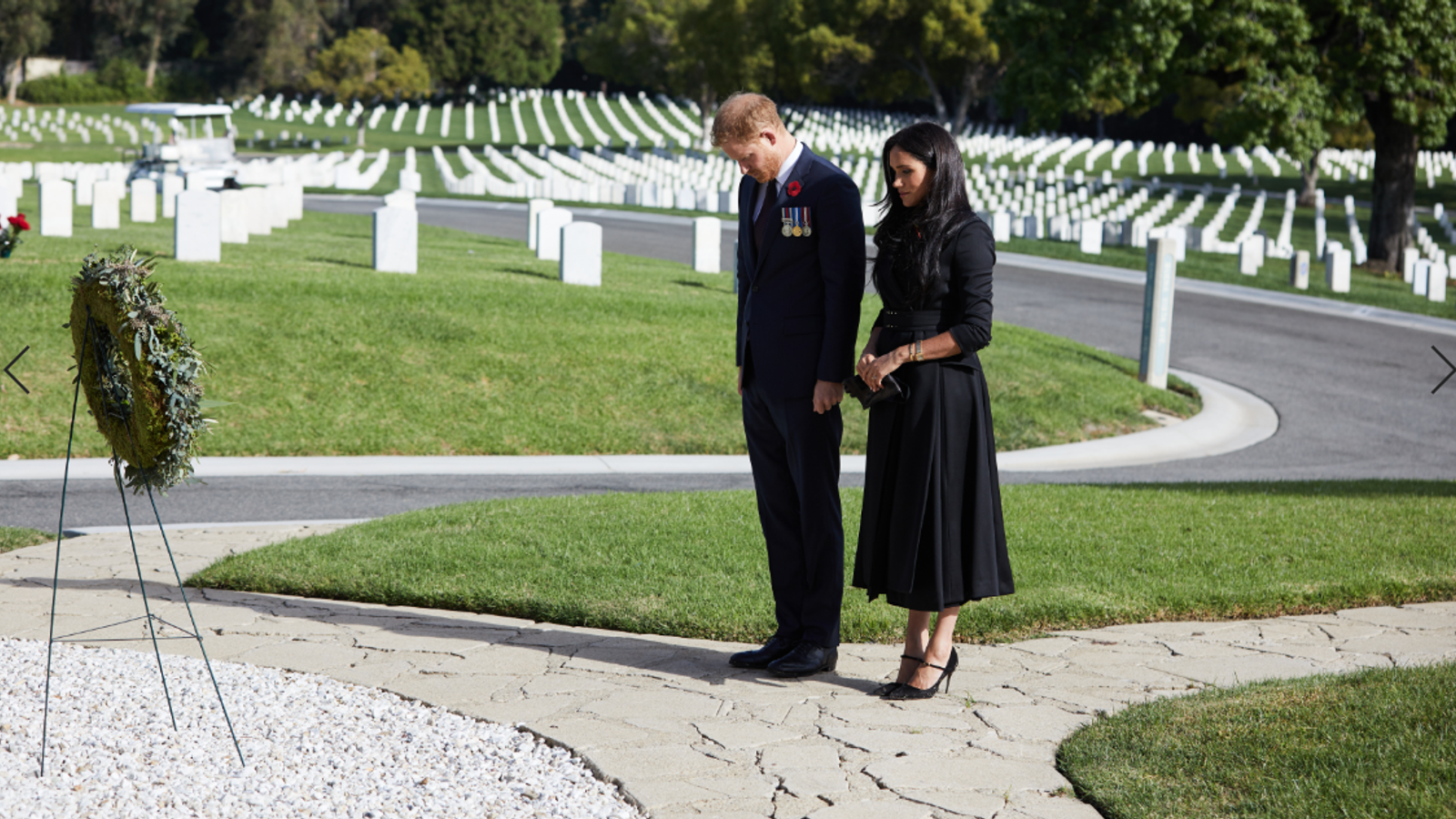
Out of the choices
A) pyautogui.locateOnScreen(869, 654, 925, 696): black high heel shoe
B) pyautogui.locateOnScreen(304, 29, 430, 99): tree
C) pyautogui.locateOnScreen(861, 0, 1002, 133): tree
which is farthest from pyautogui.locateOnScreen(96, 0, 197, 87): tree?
pyautogui.locateOnScreen(869, 654, 925, 696): black high heel shoe

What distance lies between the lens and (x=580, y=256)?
15133mm

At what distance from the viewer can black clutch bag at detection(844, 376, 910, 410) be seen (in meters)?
4.41

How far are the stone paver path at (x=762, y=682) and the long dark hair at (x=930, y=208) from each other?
1.48 meters

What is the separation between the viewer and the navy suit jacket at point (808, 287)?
455 cm

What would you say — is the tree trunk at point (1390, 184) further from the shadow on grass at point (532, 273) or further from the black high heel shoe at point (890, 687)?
the black high heel shoe at point (890, 687)

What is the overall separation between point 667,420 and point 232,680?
6.84m

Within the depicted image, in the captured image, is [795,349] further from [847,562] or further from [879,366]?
[847,562]

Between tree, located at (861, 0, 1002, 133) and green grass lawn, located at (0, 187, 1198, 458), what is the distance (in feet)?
125

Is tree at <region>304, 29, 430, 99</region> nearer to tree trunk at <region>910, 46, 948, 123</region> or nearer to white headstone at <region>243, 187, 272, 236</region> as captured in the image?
tree trunk at <region>910, 46, 948, 123</region>

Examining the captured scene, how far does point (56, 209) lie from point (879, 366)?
16.1 metres

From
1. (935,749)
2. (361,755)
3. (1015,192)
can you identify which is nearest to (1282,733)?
(935,749)

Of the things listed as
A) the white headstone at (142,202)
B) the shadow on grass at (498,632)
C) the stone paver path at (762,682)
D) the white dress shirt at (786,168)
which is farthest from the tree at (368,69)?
the white dress shirt at (786,168)

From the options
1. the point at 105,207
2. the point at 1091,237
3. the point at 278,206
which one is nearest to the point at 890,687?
the point at 105,207

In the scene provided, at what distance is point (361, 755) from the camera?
398 cm
